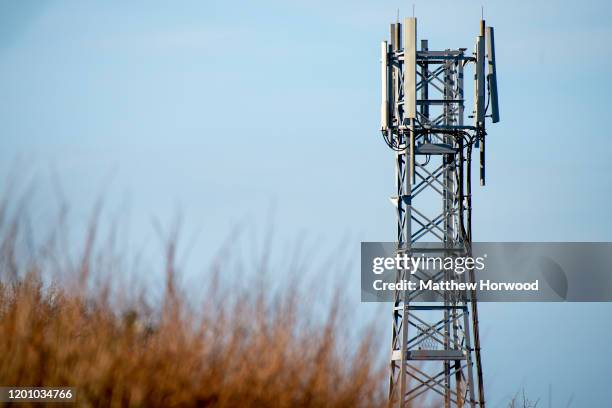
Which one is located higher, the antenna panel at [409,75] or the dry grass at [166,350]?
the antenna panel at [409,75]

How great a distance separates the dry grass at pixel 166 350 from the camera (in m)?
6.76

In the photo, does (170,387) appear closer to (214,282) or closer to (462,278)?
(214,282)

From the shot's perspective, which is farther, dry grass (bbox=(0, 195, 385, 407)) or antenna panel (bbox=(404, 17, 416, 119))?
antenna panel (bbox=(404, 17, 416, 119))

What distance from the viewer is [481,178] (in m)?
20.9

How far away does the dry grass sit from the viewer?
6758mm

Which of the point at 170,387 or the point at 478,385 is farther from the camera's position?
the point at 478,385

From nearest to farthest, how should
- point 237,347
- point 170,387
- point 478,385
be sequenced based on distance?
point 170,387 → point 237,347 → point 478,385

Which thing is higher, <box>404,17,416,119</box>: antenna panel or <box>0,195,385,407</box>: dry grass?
<box>404,17,416,119</box>: antenna panel

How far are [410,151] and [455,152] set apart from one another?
955 millimetres

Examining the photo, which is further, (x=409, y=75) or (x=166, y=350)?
(x=409, y=75)

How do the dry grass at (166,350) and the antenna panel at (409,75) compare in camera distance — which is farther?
the antenna panel at (409,75)

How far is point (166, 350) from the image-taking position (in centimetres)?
703

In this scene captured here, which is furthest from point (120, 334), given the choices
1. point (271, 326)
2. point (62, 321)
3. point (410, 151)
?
point (410, 151)

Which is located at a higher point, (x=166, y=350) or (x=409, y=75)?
(x=409, y=75)
